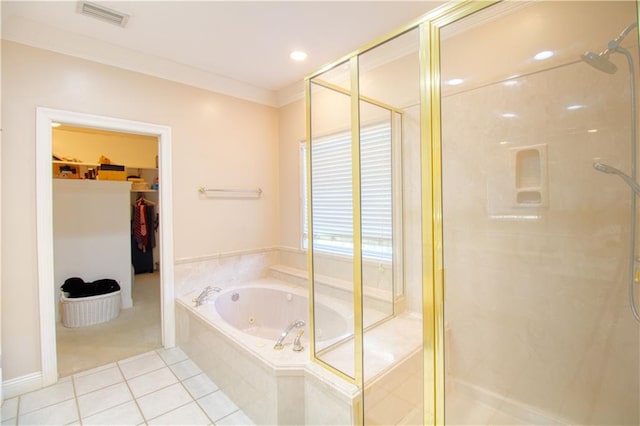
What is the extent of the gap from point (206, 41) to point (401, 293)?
102 inches

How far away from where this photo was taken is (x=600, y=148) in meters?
1.58

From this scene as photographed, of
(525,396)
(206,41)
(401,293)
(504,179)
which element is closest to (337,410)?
(401,293)

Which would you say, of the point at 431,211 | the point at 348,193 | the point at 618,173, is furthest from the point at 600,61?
the point at 348,193

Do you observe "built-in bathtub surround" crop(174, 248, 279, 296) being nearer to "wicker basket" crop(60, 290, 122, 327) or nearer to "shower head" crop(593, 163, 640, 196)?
"wicker basket" crop(60, 290, 122, 327)

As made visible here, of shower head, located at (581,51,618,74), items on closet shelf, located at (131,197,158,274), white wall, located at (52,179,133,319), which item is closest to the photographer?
shower head, located at (581,51,618,74)

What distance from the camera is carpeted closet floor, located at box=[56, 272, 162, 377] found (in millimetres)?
2611

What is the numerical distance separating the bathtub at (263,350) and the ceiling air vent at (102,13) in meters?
2.30

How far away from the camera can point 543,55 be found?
5.72 feet

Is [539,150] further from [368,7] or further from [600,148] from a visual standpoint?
[368,7]

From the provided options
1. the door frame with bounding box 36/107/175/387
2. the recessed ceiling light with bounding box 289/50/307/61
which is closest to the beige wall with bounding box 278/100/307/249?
the recessed ceiling light with bounding box 289/50/307/61

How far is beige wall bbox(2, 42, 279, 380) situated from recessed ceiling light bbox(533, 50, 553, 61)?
2.66m

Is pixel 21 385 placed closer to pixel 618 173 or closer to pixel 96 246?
pixel 96 246

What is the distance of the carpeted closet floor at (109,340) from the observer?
103 inches

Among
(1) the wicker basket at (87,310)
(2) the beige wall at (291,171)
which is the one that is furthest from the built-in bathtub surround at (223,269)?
(1) the wicker basket at (87,310)
